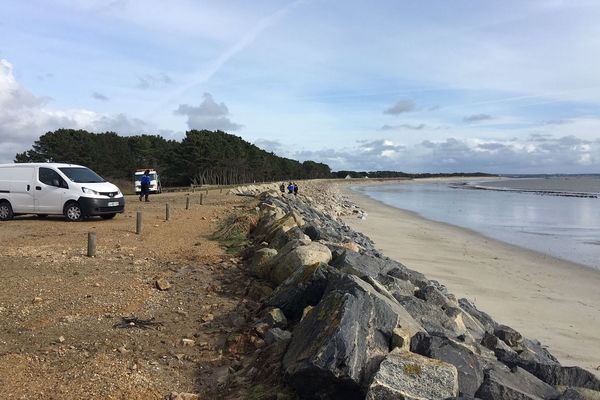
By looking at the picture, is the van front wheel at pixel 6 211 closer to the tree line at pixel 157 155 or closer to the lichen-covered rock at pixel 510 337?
the lichen-covered rock at pixel 510 337

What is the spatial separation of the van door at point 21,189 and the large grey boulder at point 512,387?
15496mm

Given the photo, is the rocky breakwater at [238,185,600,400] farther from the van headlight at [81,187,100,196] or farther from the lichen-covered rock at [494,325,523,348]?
the van headlight at [81,187,100,196]

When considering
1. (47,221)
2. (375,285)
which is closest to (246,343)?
(375,285)

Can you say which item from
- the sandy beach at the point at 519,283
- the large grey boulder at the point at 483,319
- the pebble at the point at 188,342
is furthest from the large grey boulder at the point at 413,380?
the sandy beach at the point at 519,283

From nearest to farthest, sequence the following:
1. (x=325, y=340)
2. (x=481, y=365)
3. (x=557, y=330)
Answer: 1. (x=325, y=340)
2. (x=481, y=365)
3. (x=557, y=330)

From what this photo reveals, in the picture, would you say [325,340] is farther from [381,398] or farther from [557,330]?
[557,330]

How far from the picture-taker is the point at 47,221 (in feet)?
51.9

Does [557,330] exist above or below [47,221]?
below

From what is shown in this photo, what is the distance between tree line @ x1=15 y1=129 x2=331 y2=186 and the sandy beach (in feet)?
166

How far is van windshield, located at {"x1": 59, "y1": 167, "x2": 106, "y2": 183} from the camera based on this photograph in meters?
16.2

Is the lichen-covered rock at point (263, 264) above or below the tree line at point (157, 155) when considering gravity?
below

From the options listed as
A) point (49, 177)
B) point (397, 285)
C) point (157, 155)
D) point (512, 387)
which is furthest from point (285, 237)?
point (157, 155)

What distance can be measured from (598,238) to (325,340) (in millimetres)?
22946

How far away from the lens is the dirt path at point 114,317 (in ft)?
15.8
